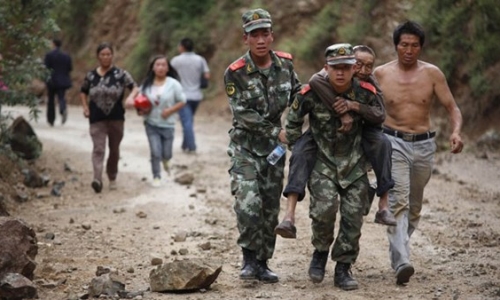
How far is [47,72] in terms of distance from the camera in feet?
42.1

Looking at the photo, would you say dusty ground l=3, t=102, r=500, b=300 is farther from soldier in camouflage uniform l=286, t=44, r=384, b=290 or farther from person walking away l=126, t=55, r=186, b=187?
person walking away l=126, t=55, r=186, b=187

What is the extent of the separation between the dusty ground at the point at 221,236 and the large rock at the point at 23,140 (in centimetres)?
41

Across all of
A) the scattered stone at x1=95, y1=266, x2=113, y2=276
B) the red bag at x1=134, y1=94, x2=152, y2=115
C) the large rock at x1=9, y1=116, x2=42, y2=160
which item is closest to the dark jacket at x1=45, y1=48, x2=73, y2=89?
the large rock at x1=9, y1=116, x2=42, y2=160

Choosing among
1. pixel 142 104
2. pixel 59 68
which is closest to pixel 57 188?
pixel 142 104

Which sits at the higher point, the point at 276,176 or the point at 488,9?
the point at 488,9

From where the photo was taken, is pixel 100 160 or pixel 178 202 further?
pixel 100 160

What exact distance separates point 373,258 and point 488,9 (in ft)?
29.2

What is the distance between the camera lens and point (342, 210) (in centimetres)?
665

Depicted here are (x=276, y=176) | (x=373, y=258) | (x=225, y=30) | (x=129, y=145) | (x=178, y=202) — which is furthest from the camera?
(x=225, y=30)

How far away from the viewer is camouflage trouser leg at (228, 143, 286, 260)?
6828mm

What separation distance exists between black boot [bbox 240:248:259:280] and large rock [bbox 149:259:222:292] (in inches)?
11.9

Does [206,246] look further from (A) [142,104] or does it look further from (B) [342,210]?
(A) [142,104]

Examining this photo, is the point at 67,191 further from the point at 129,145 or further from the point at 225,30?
the point at 225,30

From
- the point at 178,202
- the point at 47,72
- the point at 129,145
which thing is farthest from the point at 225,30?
the point at 178,202
